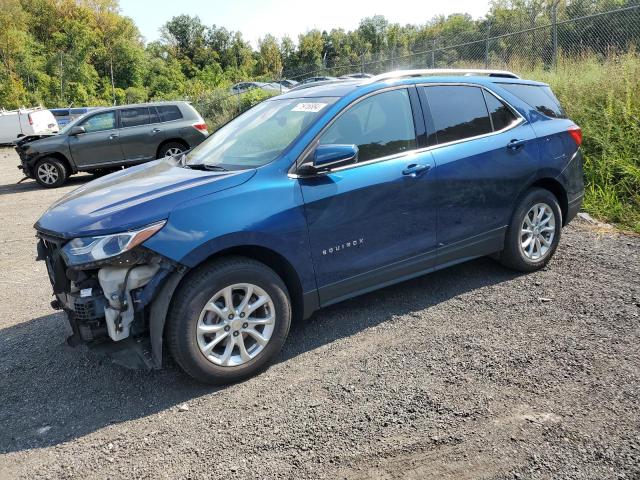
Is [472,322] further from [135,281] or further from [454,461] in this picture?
[135,281]

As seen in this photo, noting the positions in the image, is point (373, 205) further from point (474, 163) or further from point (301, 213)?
point (474, 163)

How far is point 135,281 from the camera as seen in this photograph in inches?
118

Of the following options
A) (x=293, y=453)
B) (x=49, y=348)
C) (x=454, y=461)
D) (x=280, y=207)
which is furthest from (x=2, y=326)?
(x=454, y=461)

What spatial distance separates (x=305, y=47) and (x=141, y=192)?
6674cm

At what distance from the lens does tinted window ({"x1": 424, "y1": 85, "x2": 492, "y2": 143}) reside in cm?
416

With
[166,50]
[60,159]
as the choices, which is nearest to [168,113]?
[60,159]

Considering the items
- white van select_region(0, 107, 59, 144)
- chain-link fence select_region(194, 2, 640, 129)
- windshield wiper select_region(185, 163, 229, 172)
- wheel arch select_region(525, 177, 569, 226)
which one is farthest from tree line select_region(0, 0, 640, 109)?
windshield wiper select_region(185, 163, 229, 172)

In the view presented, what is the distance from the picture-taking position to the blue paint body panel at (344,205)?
313cm

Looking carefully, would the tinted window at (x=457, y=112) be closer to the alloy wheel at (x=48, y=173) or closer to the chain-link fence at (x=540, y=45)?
the chain-link fence at (x=540, y=45)

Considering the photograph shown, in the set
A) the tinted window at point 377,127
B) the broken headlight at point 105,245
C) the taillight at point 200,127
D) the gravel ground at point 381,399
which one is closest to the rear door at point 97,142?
the taillight at point 200,127

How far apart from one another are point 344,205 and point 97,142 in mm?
10533

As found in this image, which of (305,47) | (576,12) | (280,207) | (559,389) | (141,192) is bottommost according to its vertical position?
(559,389)

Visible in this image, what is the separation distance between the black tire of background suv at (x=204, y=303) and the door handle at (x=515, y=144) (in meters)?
2.40

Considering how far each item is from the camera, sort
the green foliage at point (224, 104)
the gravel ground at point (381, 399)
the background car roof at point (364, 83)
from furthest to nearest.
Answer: the green foliage at point (224, 104)
the background car roof at point (364, 83)
the gravel ground at point (381, 399)
